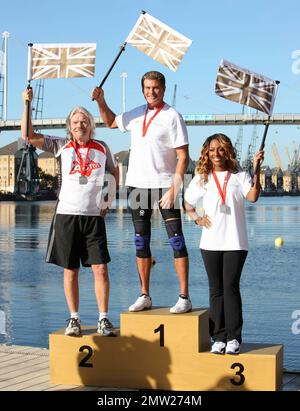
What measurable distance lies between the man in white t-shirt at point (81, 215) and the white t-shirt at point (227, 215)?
0.72 metres

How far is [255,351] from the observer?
16.8 ft

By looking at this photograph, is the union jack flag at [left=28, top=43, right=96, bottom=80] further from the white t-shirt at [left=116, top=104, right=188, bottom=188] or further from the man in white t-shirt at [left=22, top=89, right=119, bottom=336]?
the white t-shirt at [left=116, top=104, right=188, bottom=188]

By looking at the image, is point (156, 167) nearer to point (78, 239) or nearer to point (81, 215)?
point (81, 215)

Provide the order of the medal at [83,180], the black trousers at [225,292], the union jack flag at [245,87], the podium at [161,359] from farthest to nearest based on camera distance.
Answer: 1. the union jack flag at [245,87]
2. the medal at [83,180]
3. the black trousers at [225,292]
4. the podium at [161,359]

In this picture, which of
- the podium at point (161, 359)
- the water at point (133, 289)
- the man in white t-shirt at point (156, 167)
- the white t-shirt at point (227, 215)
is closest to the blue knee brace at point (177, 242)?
the man in white t-shirt at point (156, 167)

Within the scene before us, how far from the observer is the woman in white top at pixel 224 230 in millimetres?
5172

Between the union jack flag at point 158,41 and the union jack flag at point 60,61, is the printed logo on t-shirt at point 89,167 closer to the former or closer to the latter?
the union jack flag at point 60,61

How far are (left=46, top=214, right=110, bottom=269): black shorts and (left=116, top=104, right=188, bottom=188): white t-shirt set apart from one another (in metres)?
0.40

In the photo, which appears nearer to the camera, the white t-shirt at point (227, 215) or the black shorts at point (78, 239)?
the white t-shirt at point (227, 215)

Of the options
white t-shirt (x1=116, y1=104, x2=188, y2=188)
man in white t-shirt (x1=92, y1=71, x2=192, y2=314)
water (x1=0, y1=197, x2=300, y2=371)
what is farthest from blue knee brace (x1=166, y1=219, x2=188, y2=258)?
water (x1=0, y1=197, x2=300, y2=371)

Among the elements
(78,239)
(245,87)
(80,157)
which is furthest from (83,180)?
(245,87)

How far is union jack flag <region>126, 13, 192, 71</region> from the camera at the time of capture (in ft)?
19.6

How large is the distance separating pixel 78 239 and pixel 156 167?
72 cm

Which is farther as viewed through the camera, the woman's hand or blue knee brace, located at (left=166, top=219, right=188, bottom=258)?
blue knee brace, located at (left=166, top=219, right=188, bottom=258)
